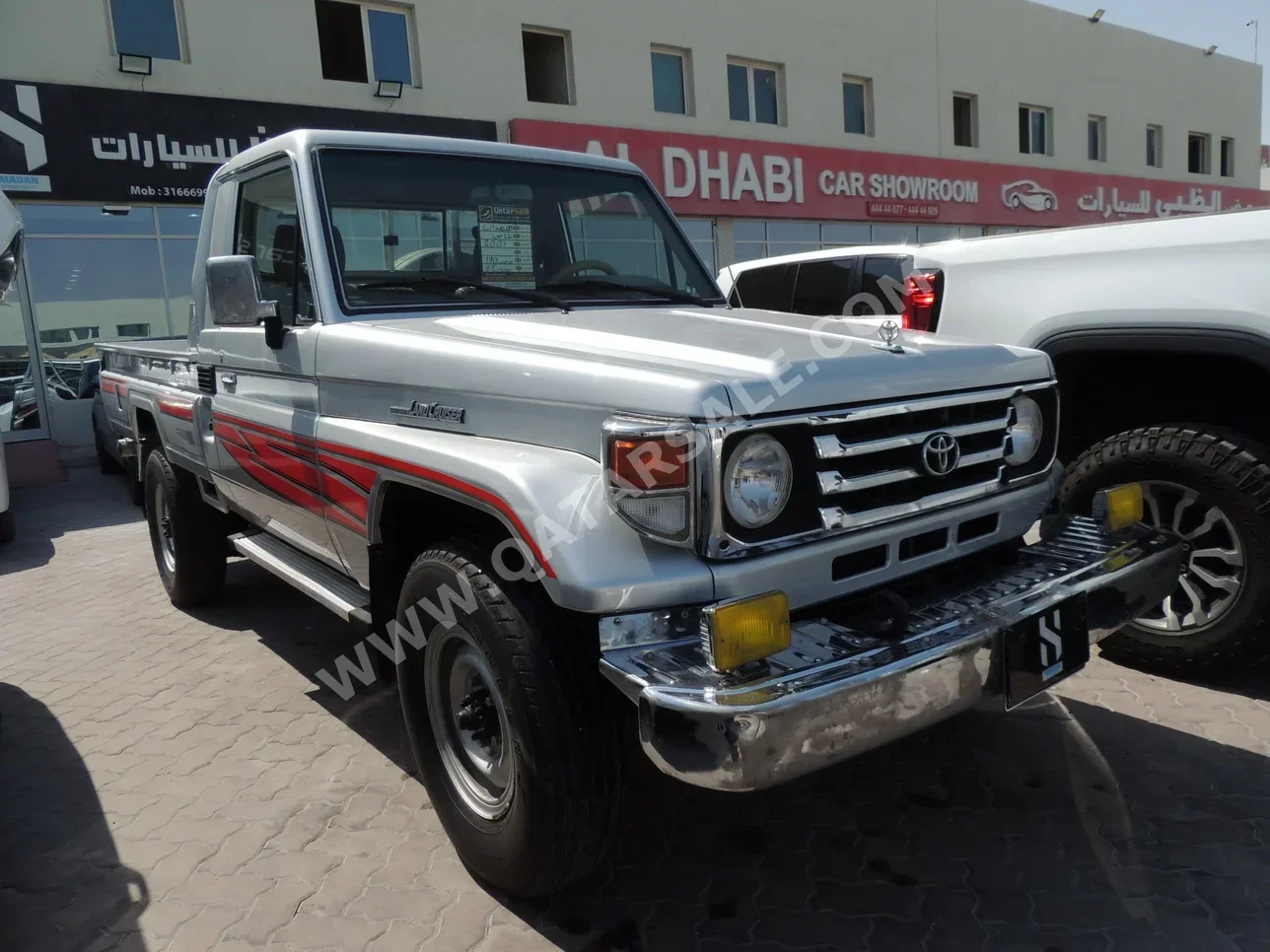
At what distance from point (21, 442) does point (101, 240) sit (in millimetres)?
2670

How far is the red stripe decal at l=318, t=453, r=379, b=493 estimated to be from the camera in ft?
8.88

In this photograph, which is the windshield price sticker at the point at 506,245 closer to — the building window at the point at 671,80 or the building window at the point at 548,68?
the building window at the point at 548,68

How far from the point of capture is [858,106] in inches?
721

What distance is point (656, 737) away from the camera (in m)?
1.82

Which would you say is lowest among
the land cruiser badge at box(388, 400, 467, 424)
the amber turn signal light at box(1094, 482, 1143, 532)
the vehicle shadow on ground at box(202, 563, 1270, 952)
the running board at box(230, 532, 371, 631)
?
the vehicle shadow on ground at box(202, 563, 1270, 952)

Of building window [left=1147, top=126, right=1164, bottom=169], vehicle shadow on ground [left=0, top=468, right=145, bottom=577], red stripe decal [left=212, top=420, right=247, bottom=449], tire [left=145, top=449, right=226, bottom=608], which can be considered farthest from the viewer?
building window [left=1147, top=126, right=1164, bottom=169]

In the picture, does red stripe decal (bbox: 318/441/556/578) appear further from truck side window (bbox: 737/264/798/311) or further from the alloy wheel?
truck side window (bbox: 737/264/798/311)

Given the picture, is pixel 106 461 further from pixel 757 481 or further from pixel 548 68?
pixel 757 481

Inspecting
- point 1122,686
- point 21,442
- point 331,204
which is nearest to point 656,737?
point 331,204

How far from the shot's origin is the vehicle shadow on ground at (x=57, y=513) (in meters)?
7.00

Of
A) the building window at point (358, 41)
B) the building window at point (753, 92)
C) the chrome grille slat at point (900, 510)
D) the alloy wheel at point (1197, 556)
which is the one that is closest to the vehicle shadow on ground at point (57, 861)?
the chrome grille slat at point (900, 510)

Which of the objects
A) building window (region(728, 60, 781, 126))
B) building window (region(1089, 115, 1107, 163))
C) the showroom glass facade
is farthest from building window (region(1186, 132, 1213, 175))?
the showroom glass facade

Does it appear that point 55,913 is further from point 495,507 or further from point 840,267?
point 840,267

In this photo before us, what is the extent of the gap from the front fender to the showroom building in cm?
1067
